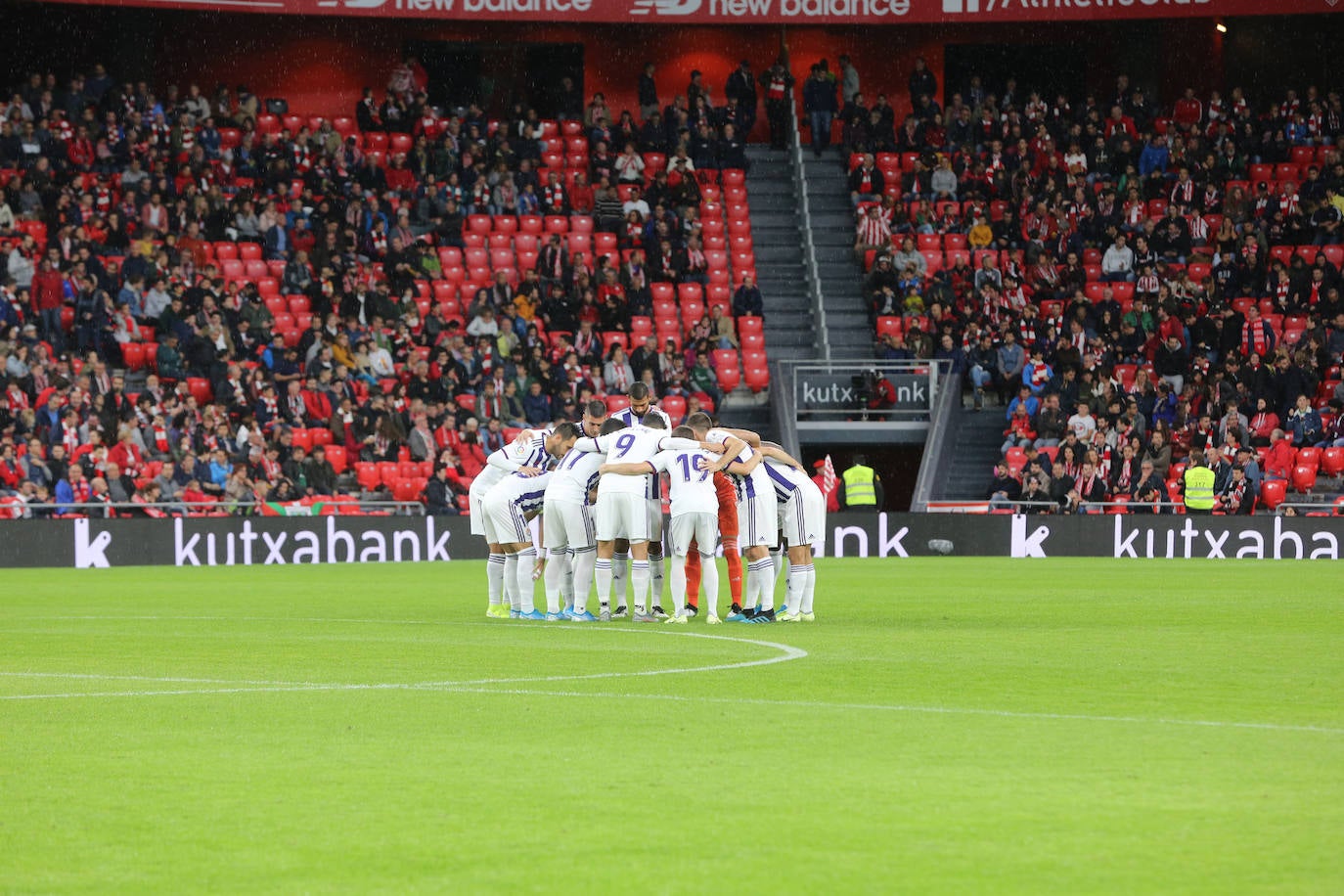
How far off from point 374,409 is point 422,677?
64.8 feet

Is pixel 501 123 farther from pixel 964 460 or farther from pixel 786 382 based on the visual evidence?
pixel 964 460

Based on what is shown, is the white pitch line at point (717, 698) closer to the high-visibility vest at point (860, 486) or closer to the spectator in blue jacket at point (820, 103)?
the high-visibility vest at point (860, 486)

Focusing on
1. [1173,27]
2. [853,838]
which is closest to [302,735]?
[853,838]

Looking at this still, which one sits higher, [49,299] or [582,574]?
[49,299]

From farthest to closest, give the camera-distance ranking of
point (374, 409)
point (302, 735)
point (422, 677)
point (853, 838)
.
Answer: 1. point (374, 409)
2. point (422, 677)
3. point (302, 735)
4. point (853, 838)

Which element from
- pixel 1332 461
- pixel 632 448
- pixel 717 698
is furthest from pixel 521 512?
pixel 1332 461

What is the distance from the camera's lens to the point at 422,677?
12.6 meters

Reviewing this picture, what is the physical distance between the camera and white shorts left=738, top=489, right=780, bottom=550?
16828 mm

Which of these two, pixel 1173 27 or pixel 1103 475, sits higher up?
pixel 1173 27

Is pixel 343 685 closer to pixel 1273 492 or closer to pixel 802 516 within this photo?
pixel 802 516

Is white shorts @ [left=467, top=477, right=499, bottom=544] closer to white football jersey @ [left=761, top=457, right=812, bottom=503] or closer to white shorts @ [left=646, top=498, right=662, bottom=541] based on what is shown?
white shorts @ [left=646, top=498, right=662, bottom=541]

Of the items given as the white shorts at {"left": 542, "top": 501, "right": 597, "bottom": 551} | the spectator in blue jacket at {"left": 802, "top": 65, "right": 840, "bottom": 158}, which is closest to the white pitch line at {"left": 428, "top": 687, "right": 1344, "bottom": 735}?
the white shorts at {"left": 542, "top": 501, "right": 597, "bottom": 551}

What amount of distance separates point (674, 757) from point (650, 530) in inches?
322

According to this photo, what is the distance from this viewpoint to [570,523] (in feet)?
56.1
